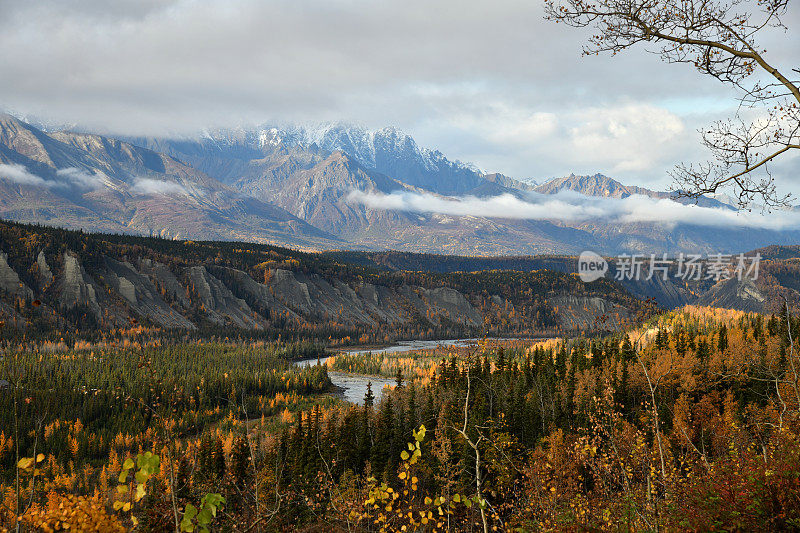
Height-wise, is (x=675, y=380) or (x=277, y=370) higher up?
(x=675, y=380)

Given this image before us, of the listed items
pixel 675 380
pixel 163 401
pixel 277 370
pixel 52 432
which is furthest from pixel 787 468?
pixel 277 370

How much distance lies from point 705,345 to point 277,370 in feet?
456

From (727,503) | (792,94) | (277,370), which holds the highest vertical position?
(792,94)

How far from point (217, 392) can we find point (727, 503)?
155391 mm

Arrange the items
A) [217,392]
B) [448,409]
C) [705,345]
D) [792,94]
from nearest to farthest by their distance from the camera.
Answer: [792,94], [448,409], [705,345], [217,392]

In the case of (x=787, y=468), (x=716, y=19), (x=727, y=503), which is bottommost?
(x=727, y=503)

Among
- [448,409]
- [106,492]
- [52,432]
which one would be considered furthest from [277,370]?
[448,409]

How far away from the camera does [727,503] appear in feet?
45.0

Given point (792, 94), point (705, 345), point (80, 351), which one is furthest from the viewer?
point (80, 351)

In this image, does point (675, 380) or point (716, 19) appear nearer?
point (716, 19)

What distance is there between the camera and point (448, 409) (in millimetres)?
78750

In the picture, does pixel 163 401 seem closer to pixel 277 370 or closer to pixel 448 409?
pixel 277 370

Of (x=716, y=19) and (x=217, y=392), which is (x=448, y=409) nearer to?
(x=716, y=19)

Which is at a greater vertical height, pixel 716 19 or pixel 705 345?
pixel 716 19
